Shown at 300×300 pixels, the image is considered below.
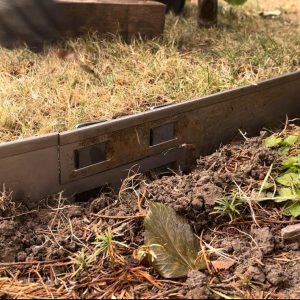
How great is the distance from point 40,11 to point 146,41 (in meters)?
0.75

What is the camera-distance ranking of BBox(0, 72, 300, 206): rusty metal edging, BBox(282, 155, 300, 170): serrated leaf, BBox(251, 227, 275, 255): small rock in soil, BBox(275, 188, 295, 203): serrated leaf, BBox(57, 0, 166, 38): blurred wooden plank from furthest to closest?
BBox(57, 0, 166, 38): blurred wooden plank < BBox(282, 155, 300, 170): serrated leaf < BBox(275, 188, 295, 203): serrated leaf < BBox(0, 72, 300, 206): rusty metal edging < BBox(251, 227, 275, 255): small rock in soil

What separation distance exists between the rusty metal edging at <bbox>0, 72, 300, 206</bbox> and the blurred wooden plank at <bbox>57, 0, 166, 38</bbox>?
1.13 metres

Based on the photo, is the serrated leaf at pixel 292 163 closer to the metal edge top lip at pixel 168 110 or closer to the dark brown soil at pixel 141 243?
the dark brown soil at pixel 141 243

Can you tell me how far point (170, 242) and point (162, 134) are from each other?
0.76m

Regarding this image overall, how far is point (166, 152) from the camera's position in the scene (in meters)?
2.74

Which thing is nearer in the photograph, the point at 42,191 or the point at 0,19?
the point at 42,191

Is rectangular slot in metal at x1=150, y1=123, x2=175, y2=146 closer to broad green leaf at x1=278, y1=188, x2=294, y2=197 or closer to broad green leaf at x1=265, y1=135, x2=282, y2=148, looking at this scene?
broad green leaf at x1=265, y1=135, x2=282, y2=148

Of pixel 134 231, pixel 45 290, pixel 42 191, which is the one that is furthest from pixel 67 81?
pixel 45 290

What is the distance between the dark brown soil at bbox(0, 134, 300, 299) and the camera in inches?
75.7

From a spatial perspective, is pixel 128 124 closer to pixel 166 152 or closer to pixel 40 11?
pixel 166 152

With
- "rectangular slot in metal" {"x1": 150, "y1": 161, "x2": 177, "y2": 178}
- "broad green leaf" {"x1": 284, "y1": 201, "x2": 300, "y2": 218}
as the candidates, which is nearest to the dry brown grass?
"rectangular slot in metal" {"x1": 150, "y1": 161, "x2": 177, "y2": 178}

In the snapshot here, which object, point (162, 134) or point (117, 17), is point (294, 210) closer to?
point (162, 134)

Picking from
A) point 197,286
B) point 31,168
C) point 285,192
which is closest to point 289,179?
point 285,192

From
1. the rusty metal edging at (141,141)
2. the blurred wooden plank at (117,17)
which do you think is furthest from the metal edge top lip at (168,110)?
the blurred wooden plank at (117,17)
